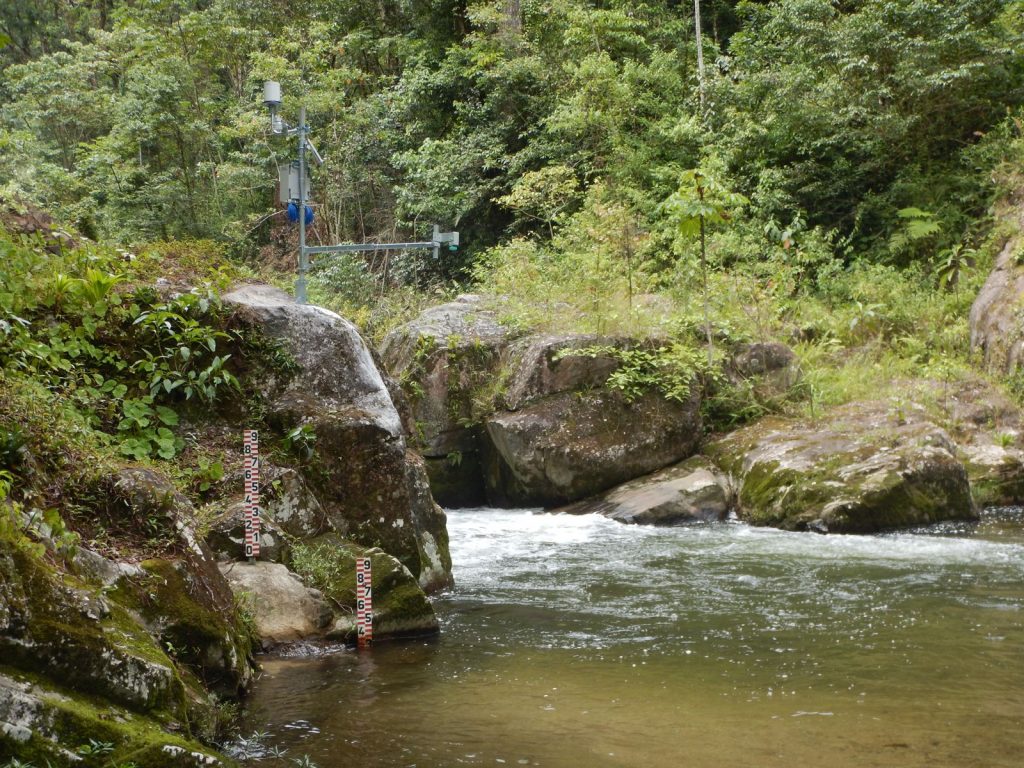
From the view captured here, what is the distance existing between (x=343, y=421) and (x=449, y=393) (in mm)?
6770

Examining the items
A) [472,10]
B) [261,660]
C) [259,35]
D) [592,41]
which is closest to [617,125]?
[592,41]

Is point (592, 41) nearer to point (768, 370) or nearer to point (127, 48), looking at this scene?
point (768, 370)

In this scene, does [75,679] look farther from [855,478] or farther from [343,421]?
[855,478]

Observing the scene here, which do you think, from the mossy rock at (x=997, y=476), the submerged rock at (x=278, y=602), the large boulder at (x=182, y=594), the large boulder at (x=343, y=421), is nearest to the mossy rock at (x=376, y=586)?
the submerged rock at (x=278, y=602)

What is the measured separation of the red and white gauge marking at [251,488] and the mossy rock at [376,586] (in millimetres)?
412

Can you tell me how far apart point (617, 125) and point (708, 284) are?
7.03 m

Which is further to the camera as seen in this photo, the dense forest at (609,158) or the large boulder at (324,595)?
the dense forest at (609,158)

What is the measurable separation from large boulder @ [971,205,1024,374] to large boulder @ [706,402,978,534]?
9.92 feet

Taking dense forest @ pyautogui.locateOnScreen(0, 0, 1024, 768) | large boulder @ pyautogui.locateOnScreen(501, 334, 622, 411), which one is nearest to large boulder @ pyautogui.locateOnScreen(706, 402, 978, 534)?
dense forest @ pyautogui.locateOnScreen(0, 0, 1024, 768)

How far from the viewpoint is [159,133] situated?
1106 inches

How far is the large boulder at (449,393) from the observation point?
50.0 ft

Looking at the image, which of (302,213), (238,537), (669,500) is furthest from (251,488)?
(669,500)

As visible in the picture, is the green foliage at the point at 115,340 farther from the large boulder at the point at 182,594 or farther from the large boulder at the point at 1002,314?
the large boulder at the point at 1002,314

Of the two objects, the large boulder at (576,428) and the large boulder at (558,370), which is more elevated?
the large boulder at (558,370)
